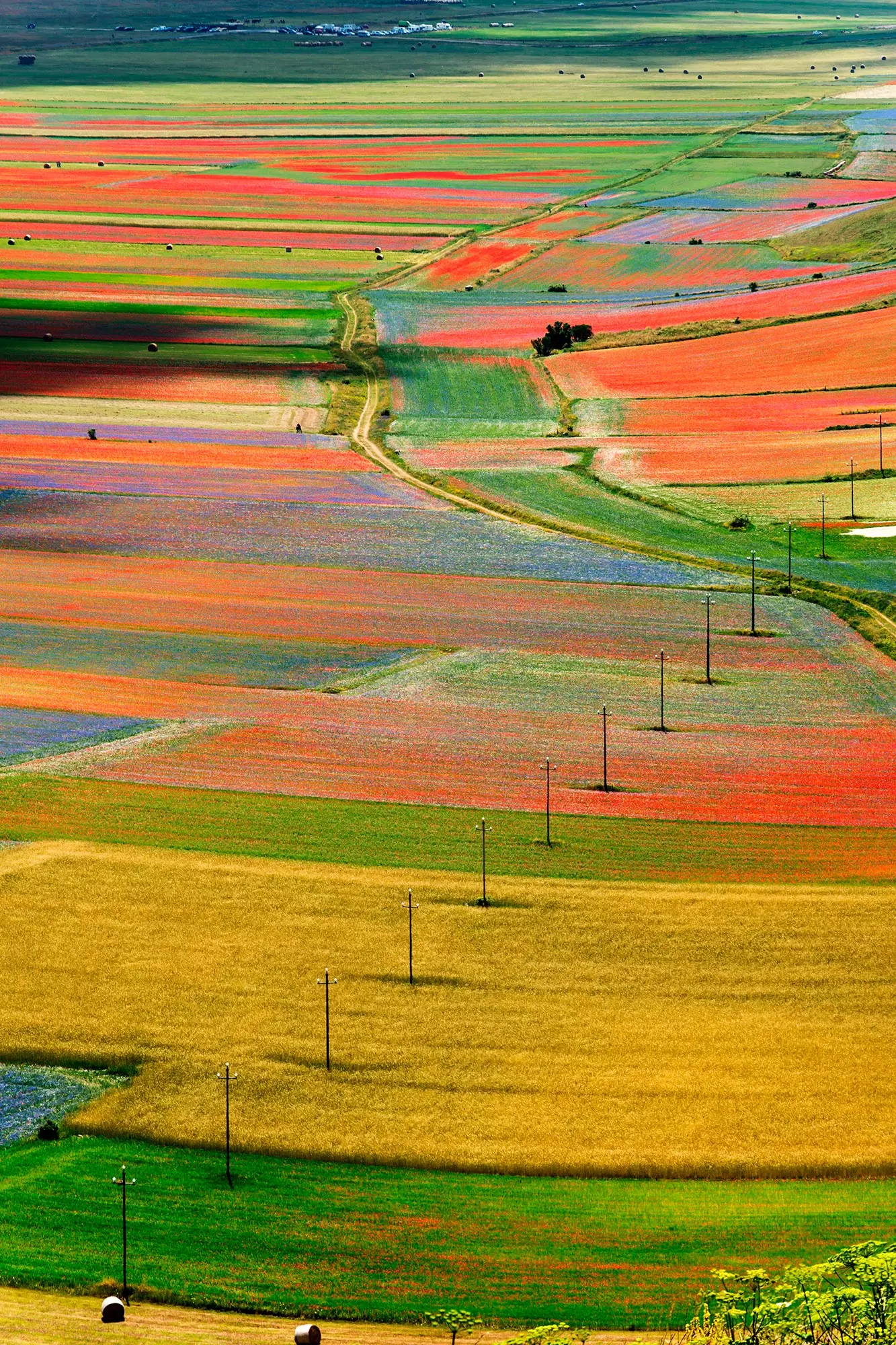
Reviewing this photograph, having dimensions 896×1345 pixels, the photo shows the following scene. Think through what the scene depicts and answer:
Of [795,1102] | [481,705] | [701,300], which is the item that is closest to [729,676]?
[481,705]

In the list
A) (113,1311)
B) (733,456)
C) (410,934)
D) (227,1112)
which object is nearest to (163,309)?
(733,456)

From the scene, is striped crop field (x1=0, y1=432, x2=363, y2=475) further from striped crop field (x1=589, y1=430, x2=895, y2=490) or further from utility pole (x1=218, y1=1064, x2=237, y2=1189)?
utility pole (x1=218, y1=1064, x2=237, y2=1189)

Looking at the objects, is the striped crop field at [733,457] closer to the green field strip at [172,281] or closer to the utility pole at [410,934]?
the green field strip at [172,281]

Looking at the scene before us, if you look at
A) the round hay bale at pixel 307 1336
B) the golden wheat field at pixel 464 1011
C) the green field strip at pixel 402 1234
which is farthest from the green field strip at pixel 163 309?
the round hay bale at pixel 307 1336

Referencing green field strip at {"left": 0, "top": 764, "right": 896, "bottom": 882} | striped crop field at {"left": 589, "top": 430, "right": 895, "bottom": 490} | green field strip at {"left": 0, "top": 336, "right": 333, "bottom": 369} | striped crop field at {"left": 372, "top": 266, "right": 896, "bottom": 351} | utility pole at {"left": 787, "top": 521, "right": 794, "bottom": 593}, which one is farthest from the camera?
striped crop field at {"left": 372, "top": 266, "right": 896, "bottom": 351}

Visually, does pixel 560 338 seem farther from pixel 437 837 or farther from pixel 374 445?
pixel 437 837

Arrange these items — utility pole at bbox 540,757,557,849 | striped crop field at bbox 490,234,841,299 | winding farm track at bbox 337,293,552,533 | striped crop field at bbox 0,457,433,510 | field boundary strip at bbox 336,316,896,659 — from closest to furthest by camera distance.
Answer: utility pole at bbox 540,757,557,849 < field boundary strip at bbox 336,316,896,659 < winding farm track at bbox 337,293,552,533 < striped crop field at bbox 0,457,433,510 < striped crop field at bbox 490,234,841,299

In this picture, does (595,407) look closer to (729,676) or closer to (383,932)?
(729,676)

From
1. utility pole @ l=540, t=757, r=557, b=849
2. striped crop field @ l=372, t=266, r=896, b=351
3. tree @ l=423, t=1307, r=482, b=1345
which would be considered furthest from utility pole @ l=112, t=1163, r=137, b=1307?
striped crop field @ l=372, t=266, r=896, b=351

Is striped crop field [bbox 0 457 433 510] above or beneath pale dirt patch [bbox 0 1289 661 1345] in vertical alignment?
above
